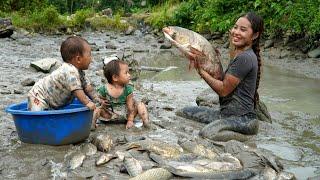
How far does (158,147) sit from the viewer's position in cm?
448

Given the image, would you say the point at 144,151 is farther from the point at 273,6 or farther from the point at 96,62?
the point at 273,6

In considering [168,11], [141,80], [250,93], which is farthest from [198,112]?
[168,11]

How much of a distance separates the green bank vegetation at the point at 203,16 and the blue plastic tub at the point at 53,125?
8.35 m

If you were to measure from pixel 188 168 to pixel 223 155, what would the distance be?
521 millimetres

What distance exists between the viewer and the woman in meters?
5.50

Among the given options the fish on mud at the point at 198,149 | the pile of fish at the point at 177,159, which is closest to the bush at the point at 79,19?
the pile of fish at the point at 177,159

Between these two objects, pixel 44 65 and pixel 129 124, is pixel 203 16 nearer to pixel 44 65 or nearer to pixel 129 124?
pixel 44 65

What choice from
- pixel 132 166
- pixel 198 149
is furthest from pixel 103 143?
pixel 198 149

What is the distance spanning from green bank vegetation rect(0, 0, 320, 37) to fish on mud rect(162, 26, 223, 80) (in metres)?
6.66

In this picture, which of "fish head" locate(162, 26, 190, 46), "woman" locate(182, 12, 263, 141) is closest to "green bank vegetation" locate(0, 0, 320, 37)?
"woman" locate(182, 12, 263, 141)

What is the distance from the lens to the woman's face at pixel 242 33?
5.53 metres

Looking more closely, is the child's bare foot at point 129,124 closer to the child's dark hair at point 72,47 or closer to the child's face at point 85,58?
the child's face at point 85,58

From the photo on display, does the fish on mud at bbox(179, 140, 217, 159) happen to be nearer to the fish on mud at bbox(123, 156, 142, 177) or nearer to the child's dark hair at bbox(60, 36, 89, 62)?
the fish on mud at bbox(123, 156, 142, 177)

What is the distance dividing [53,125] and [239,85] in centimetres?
222
